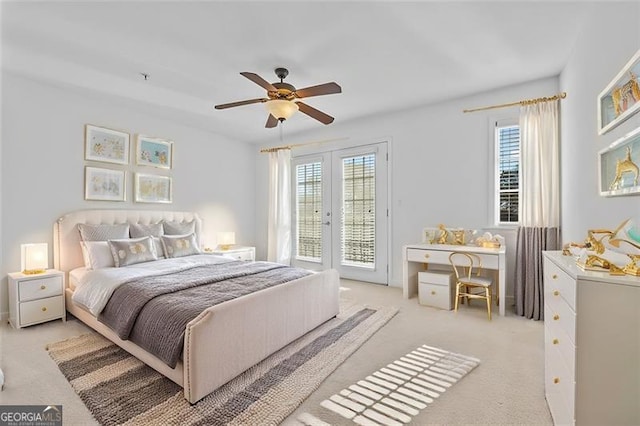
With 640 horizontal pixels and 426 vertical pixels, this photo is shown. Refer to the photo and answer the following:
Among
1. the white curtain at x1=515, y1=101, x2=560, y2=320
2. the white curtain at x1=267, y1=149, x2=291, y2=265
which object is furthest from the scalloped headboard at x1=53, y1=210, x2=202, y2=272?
the white curtain at x1=515, y1=101, x2=560, y2=320

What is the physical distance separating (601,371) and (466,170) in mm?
3058

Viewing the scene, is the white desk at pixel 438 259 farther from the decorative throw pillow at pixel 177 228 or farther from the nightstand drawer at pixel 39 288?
the nightstand drawer at pixel 39 288

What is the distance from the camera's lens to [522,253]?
3371mm

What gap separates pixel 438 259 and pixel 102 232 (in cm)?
413

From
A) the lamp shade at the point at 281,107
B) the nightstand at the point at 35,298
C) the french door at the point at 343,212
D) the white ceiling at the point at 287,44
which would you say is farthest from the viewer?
the french door at the point at 343,212

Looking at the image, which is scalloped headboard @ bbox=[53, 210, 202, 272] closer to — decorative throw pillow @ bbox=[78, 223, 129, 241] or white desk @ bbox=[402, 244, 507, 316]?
decorative throw pillow @ bbox=[78, 223, 129, 241]

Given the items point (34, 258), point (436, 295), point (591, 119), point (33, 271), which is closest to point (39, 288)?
point (33, 271)

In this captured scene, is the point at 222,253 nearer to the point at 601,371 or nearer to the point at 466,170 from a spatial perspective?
the point at 466,170

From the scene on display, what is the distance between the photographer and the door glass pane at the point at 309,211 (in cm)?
543

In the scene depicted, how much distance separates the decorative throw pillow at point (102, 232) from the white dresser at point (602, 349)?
4385mm

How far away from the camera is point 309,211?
5555 mm

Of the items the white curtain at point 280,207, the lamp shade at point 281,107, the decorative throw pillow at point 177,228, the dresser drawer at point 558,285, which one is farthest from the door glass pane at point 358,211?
the dresser drawer at point 558,285

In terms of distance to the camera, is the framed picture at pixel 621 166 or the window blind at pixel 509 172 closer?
the framed picture at pixel 621 166

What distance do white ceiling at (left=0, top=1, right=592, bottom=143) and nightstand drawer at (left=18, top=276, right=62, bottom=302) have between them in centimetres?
218
